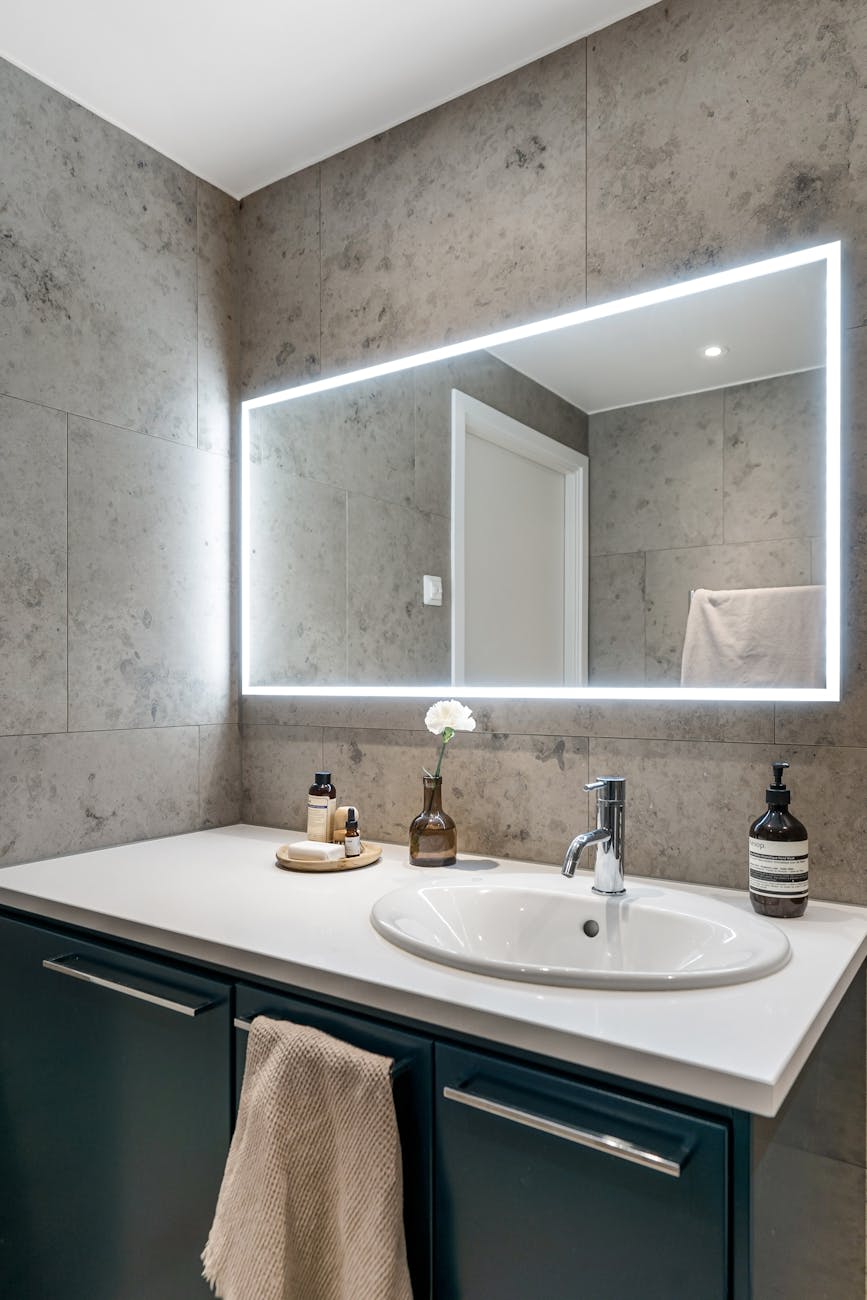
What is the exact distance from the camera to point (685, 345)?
1422mm

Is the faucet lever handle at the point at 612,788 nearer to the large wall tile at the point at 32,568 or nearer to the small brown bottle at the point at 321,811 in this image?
the small brown bottle at the point at 321,811

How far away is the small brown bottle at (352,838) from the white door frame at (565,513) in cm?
33

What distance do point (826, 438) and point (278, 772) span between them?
134 cm

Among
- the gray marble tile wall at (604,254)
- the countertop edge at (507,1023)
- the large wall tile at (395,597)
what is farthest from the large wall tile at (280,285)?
the countertop edge at (507,1023)

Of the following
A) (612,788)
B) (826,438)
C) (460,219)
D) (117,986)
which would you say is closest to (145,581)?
(117,986)

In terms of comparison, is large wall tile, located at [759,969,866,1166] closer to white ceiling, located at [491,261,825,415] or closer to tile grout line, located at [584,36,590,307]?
white ceiling, located at [491,261,825,415]

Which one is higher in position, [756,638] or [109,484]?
[109,484]

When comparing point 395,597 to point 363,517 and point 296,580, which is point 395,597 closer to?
point 363,517

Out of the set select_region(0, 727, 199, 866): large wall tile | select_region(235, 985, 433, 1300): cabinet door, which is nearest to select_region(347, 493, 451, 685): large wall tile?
select_region(0, 727, 199, 866): large wall tile

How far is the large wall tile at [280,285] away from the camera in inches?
75.9

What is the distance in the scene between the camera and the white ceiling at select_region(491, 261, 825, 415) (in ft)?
4.33

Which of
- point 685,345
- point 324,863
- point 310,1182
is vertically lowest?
point 310,1182

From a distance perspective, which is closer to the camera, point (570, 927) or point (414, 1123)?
point (414, 1123)

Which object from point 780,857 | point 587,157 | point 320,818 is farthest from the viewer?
point 320,818
